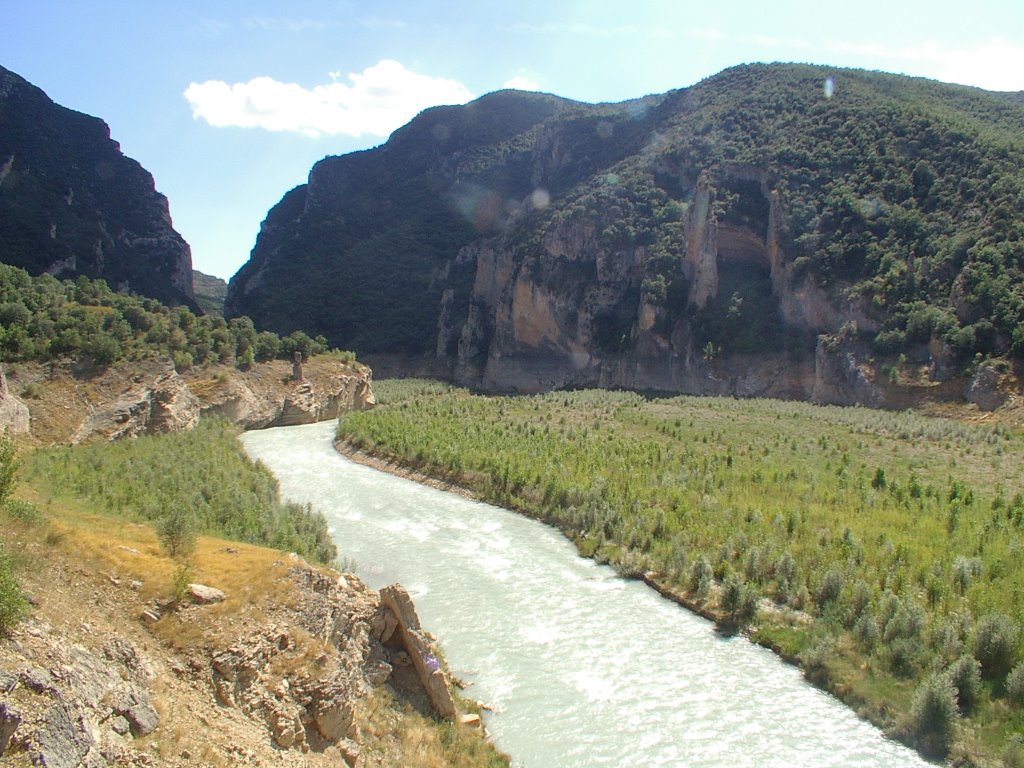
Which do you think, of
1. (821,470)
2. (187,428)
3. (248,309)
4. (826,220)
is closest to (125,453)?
(187,428)

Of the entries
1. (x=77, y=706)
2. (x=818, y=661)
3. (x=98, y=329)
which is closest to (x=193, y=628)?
(x=77, y=706)

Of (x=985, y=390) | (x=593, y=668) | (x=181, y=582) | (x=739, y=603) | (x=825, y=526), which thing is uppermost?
(x=985, y=390)

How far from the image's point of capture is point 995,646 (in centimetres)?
1345

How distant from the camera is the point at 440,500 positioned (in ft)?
95.7

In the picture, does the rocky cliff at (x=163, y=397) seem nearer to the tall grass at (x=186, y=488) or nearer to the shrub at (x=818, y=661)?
the tall grass at (x=186, y=488)

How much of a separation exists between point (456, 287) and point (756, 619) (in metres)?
86.8

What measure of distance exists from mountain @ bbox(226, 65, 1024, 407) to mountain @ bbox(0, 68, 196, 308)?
17688 millimetres

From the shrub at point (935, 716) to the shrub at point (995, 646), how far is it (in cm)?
139

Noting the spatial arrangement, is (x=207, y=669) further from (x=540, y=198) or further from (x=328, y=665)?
(x=540, y=198)

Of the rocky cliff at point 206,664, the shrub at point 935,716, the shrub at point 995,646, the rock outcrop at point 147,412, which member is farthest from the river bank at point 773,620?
the rock outcrop at point 147,412

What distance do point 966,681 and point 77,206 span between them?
341 feet

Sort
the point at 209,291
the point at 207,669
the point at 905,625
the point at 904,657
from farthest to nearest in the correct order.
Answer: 1. the point at 209,291
2. the point at 905,625
3. the point at 904,657
4. the point at 207,669

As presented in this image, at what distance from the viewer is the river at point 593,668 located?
39.3ft

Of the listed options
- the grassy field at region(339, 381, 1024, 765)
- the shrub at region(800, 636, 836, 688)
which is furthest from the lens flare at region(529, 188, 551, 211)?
the shrub at region(800, 636, 836, 688)
